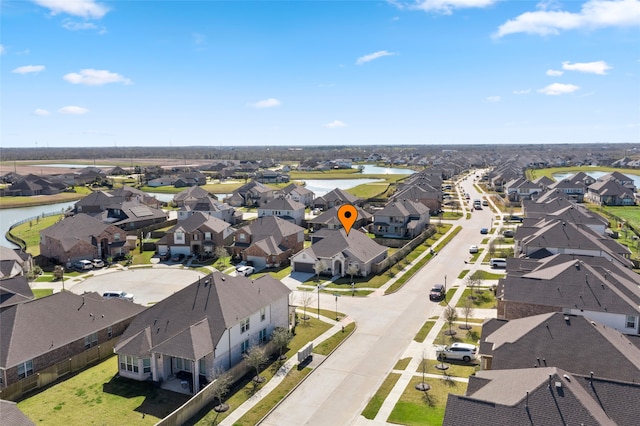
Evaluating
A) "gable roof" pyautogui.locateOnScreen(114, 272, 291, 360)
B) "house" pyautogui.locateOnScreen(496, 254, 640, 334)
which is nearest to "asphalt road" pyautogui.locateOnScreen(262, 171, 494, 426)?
"gable roof" pyautogui.locateOnScreen(114, 272, 291, 360)

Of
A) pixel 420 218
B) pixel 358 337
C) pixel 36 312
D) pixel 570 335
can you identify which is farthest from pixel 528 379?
pixel 420 218

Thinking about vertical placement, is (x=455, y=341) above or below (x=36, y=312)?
below

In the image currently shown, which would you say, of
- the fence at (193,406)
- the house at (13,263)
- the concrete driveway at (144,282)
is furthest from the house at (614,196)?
the house at (13,263)

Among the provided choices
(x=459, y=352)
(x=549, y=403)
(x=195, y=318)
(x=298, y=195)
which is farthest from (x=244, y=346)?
(x=298, y=195)

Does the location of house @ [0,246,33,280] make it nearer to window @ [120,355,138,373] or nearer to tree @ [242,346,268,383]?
window @ [120,355,138,373]

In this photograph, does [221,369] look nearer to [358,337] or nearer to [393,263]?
[358,337]

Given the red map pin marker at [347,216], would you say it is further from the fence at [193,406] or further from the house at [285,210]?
the fence at [193,406]

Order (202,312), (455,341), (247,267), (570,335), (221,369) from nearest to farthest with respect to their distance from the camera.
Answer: (570,335), (221,369), (202,312), (455,341), (247,267)
